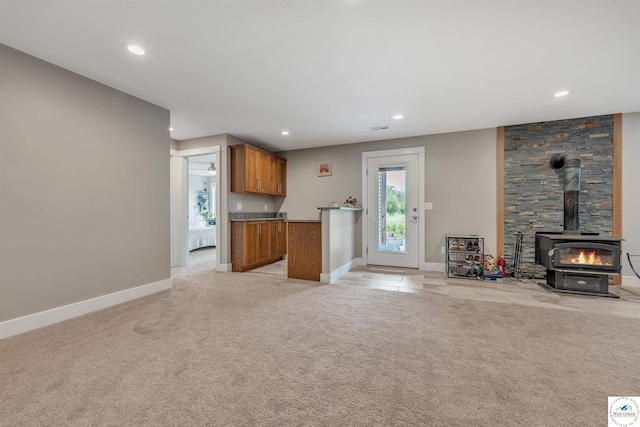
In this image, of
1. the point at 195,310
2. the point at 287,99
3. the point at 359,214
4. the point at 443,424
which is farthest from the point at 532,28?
the point at 195,310

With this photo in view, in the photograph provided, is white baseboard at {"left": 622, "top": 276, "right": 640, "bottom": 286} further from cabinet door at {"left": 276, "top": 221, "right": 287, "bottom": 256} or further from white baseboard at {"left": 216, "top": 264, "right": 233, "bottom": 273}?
white baseboard at {"left": 216, "top": 264, "right": 233, "bottom": 273}

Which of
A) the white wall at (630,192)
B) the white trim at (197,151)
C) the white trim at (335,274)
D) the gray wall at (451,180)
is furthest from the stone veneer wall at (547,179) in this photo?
the white trim at (197,151)

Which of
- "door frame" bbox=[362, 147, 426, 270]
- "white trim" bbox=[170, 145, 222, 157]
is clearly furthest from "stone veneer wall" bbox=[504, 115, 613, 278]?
"white trim" bbox=[170, 145, 222, 157]

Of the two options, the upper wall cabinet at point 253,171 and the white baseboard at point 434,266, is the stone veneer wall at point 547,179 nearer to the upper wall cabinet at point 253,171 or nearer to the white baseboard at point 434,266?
the white baseboard at point 434,266

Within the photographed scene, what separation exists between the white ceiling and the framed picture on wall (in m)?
1.81

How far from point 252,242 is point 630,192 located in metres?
5.81

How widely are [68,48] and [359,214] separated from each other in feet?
14.5

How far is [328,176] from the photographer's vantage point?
17.7 feet

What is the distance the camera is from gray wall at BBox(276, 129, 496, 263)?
4238 mm

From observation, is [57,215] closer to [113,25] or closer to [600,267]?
[113,25]

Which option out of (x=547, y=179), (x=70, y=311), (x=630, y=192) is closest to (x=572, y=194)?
(x=547, y=179)

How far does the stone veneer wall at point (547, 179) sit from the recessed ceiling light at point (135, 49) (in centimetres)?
500

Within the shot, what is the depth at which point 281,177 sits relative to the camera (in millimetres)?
5672

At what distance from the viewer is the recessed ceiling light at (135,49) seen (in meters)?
2.14
